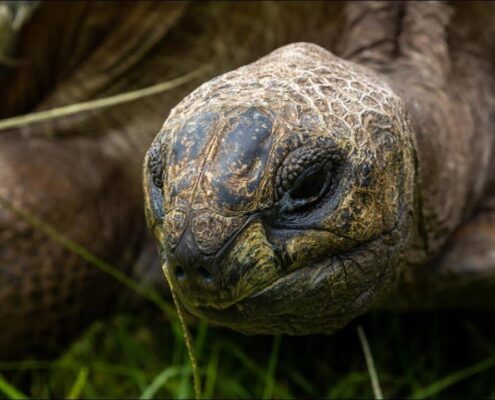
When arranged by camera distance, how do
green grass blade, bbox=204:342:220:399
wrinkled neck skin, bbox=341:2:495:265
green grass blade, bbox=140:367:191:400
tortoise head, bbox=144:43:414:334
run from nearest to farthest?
1. tortoise head, bbox=144:43:414:334
2. wrinkled neck skin, bbox=341:2:495:265
3. green grass blade, bbox=140:367:191:400
4. green grass blade, bbox=204:342:220:399

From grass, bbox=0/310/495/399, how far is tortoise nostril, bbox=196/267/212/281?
96 cm

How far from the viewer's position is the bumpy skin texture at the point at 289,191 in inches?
63.4

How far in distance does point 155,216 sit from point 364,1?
1042mm

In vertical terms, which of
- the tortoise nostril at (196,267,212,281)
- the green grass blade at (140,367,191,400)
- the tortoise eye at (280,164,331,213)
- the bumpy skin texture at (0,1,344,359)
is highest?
the tortoise eye at (280,164,331,213)

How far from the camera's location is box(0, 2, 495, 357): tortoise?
5.40 feet

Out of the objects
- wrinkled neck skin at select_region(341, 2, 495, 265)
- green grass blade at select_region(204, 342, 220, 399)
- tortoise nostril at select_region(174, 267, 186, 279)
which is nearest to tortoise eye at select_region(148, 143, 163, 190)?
tortoise nostril at select_region(174, 267, 186, 279)

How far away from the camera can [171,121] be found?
1768mm

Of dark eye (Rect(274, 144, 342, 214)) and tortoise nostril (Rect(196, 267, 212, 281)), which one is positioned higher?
dark eye (Rect(274, 144, 342, 214))

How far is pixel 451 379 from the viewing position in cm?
249

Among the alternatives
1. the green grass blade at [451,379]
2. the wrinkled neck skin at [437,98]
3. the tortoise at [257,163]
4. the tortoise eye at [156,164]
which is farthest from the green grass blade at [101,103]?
the green grass blade at [451,379]

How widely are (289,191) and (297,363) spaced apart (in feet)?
4.02

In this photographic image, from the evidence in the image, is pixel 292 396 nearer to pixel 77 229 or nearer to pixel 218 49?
pixel 77 229

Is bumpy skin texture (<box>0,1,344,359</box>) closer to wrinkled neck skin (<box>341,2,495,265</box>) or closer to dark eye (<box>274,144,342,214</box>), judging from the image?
wrinkled neck skin (<box>341,2,495,265</box>)

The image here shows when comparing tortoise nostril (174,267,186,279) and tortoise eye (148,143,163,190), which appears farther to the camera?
tortoise eye (148,143,163,190)
